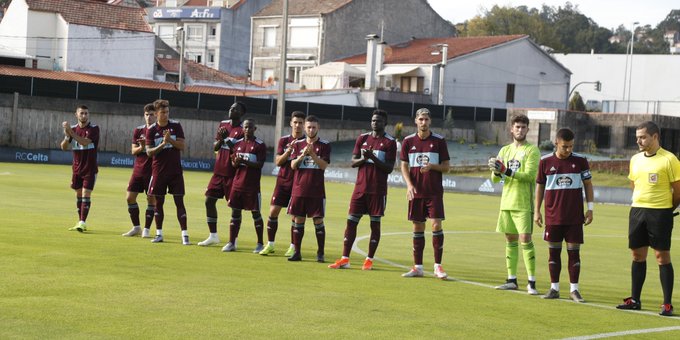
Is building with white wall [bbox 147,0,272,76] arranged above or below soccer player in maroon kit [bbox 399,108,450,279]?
above

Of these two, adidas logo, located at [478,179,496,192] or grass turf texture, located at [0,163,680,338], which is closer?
grass turf texture, located at [0,163,680,338]

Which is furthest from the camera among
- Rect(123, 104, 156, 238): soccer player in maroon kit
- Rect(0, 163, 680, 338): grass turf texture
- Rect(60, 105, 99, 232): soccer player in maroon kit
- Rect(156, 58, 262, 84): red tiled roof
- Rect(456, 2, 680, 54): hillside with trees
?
Rect(456, 2, 680, 54): hillside with trees

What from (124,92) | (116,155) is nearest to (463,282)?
(116,155)

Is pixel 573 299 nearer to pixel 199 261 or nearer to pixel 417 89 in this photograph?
pixel 199 261

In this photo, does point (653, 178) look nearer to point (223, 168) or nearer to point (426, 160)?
point (426, 160)

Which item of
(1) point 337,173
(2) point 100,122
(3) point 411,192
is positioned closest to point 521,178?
(3) point 411,192

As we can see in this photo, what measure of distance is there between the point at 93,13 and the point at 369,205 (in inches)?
2576

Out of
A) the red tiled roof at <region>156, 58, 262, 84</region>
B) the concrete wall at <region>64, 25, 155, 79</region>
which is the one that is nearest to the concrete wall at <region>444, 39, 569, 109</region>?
the red tiled roof at <region>156, 58, 262, 84</region>

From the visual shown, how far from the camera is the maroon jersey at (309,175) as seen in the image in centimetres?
1570

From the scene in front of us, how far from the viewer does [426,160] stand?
1486 cm

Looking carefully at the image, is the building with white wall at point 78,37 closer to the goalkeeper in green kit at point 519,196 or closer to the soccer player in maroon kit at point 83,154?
the soccer player in maroon kit at point 83,154

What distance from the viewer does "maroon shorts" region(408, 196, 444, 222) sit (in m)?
14.7

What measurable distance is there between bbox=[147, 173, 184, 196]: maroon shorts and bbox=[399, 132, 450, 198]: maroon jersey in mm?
4514

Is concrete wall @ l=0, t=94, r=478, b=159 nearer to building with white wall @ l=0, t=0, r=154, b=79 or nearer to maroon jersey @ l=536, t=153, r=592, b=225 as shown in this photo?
building with white wall @ l=0, t=0, r=154, b=79
